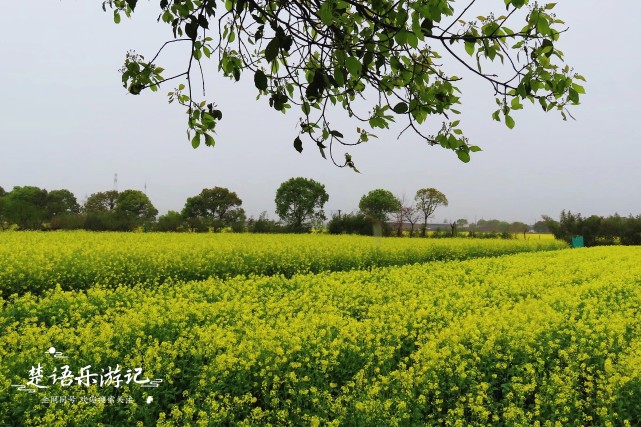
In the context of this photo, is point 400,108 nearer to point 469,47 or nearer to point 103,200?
point 469,47

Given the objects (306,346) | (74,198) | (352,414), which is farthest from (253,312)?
(74,198)

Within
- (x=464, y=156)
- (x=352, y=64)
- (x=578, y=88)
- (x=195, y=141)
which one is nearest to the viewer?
(x=352, y=64)

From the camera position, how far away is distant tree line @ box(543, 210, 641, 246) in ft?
97.3

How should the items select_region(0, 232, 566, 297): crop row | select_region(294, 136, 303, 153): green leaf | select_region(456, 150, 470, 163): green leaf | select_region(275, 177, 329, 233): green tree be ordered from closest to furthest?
select_region(456, 150, 470, 163): green leaf → select_region(294, 136, 303, 153): green leaf → select_region(0, 232, 566, 297): crop row → select_region(275, 177, 329, 233): green tree

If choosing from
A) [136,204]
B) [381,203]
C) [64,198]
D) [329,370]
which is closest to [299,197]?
[381,203]

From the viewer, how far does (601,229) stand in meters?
30.5

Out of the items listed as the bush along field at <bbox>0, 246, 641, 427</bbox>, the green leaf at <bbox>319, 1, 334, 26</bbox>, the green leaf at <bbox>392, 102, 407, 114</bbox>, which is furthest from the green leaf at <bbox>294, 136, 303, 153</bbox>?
the bush along field at <bbox>0, 246, 641, 427</bbox>

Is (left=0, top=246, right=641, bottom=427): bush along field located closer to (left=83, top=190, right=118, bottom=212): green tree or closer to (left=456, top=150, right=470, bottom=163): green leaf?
(left=456, top=150, right=470, bottom=163): green leaf

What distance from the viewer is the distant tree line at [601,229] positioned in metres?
29.7

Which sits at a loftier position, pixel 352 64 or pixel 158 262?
pixel 352 64

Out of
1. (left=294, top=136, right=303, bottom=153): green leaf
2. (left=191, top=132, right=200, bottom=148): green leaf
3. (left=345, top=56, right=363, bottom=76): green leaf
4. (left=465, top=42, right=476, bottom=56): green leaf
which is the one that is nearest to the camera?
(left=345, top=56, right=363, bottom=76): green leaf

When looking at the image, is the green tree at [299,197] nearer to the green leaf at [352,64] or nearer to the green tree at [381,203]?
the green tree at [381,203]

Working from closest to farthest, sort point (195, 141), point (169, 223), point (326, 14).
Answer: point (326, 14) < point (195, 141) < point (169, 223)

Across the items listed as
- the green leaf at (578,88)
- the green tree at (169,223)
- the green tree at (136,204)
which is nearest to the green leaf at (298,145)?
the green leaf at (578,88)
